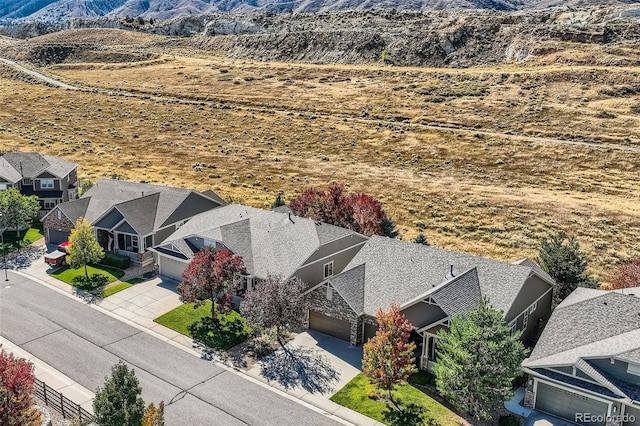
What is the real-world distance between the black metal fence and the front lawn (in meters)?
8.23

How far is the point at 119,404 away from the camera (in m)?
20.1

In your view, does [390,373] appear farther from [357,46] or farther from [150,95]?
[357,46]

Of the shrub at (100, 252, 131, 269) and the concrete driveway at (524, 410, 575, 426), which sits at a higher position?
the shrub at (100, 252, 131, 269)

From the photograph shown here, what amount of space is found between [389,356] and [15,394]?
51.1 ft

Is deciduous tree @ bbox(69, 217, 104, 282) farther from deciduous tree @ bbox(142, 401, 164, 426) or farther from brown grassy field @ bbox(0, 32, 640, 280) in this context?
brown grassy field @ bbox(0, 32, 640, 280)

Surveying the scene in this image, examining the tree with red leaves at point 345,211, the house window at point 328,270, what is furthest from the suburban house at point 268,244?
the tree with red leaves at point 345,211

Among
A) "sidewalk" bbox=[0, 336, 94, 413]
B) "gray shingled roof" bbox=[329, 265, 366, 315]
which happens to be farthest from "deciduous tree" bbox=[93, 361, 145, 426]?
"gray shingled roof" bbox=[329, 265, 366, 315]

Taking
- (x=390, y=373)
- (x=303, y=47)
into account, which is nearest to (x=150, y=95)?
(x=303, y=47)

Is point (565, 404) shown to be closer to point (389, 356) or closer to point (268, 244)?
point (389, 356)

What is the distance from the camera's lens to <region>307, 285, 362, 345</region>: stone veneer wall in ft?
101

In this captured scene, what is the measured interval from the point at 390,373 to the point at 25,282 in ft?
92.9

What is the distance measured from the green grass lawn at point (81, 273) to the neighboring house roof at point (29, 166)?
14.9m

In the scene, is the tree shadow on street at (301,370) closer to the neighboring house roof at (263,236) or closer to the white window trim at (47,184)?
the neighboring house roof at (263,236)

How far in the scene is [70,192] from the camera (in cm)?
5466
